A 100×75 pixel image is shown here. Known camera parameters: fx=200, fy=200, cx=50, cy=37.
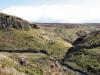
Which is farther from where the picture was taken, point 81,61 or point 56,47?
point 56,47

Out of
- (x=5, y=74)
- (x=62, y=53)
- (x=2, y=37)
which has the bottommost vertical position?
(x=62, y=53)

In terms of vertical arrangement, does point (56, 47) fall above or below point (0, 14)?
below

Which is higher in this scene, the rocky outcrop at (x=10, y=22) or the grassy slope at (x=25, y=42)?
the rocky outcrop at (x=10, y=22)

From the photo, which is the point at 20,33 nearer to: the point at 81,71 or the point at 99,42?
the point at 99,42

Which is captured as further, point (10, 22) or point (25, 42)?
point (10, 22)

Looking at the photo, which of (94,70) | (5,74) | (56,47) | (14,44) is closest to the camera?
(5,74)

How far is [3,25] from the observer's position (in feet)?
582

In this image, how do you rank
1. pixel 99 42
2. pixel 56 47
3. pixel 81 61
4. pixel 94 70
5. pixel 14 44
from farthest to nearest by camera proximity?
pixel 56 47 < pixel 14 44 < pixel 99 42 < pixel 81 61 < pixel 94 70

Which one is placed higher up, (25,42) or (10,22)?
(10,22)

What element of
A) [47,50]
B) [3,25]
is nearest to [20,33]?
[3,25]

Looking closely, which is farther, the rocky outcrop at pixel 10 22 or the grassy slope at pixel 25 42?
the rocky outcrop at pixel 10 22

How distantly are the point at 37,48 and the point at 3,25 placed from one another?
4035 cm

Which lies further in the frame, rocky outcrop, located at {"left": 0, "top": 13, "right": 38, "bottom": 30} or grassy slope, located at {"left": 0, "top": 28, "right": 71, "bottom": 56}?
rocky outcrop, located at {"left": 0, "top": 13, "right": 38, "bottom": 30}

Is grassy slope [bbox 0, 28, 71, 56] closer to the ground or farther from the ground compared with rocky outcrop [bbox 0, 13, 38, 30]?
closer to the ground
